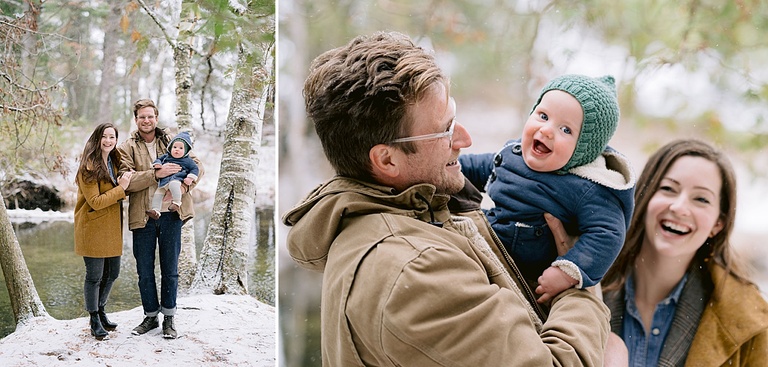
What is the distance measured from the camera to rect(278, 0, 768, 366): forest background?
2.24m

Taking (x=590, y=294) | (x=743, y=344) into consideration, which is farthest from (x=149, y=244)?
(x=743, y=344)

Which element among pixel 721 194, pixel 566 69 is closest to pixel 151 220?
pixel 566 69

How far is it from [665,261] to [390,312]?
4.53ft

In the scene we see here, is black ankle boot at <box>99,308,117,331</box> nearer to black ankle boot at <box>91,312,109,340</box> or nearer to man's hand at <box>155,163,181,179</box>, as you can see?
black ankle boot at <box>91,312,109,340</box>

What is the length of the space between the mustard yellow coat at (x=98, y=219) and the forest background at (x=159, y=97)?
47 millimetres

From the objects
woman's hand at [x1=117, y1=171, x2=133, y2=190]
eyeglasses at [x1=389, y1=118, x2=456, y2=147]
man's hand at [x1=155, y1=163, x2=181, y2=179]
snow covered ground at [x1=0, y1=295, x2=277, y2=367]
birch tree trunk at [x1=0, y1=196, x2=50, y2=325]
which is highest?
eyeglasses at [x1=389, y1=118, x2=456, y2=147]

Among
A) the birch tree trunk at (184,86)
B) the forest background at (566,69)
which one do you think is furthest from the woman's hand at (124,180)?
the forest background at (566,69)

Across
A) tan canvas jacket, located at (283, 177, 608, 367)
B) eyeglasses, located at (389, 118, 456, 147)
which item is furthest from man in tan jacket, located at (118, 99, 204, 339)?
eyeglasses, located at (389, 118, 456, 147)

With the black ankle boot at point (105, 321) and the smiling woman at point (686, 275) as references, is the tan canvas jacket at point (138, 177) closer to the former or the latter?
the black ankle boot at point (105, 321)

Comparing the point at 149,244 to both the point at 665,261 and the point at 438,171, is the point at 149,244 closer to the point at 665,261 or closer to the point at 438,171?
the point at 438,171

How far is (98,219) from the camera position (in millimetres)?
2074

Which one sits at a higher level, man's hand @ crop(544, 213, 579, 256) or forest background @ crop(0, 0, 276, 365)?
forest background @ crop(0, 0, 276, 365)

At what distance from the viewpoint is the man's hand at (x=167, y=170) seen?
82.6 inches

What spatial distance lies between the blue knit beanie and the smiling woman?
0.65 meters
